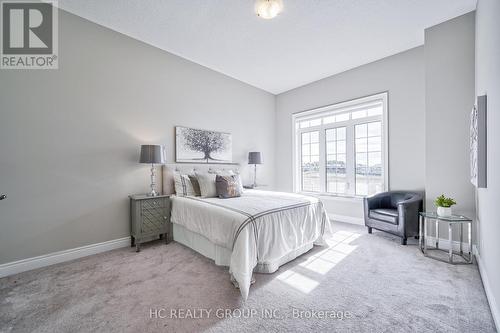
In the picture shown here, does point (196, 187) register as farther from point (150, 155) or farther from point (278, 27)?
point (278, 27)

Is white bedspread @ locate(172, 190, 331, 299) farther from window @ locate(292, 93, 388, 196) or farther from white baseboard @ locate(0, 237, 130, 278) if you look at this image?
window @ locate(292, 93, 388, 196)

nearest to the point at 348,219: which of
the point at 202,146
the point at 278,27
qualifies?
the point at 202,146

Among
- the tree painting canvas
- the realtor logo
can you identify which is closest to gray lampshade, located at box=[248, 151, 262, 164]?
the tree painting canvas

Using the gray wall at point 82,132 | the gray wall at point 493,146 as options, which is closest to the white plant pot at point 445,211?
the gray wall at point 493,146

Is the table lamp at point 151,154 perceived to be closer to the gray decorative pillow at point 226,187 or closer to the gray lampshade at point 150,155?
the gray lampshade at point 150,155

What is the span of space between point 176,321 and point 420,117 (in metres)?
4.24

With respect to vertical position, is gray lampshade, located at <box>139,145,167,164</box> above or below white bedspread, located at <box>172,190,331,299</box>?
above

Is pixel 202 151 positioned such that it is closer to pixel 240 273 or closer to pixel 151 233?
pixel 151 233

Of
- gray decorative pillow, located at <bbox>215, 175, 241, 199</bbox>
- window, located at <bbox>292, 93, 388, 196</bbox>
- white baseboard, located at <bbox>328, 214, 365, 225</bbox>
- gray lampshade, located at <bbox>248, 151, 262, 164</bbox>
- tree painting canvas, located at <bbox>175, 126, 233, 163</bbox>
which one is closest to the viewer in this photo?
gray decorative pillow, located at <bbox>215, 175, 241, 199</bbox>

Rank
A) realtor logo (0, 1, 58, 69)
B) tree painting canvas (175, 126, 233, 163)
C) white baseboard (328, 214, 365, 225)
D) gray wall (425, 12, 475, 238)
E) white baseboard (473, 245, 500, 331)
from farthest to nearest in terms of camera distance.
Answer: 1. white baseboard (328, 214, 365, 225)
2. tree painting canvas (175, 126, 233, 163)
3. gray wall (425, 12, 475, 238)
4. realtor logo (0, 1, 58, 69)
5. white baseboard (473, 245, 500, 331)

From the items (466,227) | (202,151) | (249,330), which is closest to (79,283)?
(249,330)

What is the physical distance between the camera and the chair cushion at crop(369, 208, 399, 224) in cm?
304

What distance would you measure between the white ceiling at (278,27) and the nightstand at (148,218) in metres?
2.39

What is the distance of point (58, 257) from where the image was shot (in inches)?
97.9
